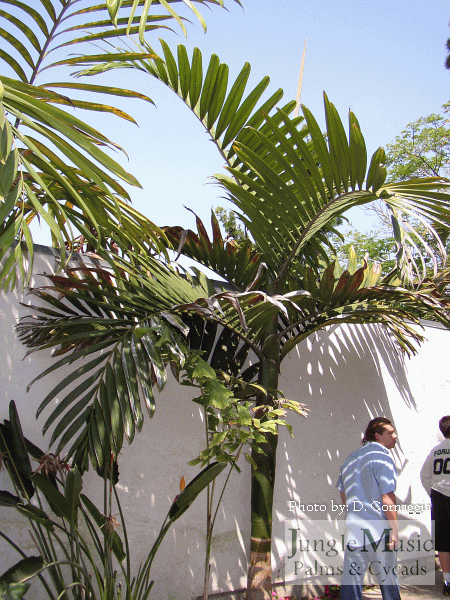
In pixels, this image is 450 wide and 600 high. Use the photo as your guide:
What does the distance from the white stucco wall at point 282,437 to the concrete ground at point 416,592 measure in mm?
652

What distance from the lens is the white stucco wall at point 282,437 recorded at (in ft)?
10.0

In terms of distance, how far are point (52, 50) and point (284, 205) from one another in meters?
1.35

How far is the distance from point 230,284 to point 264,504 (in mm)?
1374

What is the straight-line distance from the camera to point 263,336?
3.38 metres

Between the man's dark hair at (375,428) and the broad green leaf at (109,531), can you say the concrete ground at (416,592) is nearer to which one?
the man's dark hair at (375,428)

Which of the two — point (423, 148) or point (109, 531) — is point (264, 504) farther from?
point (423, 148)

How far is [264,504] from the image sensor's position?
10.3 ft

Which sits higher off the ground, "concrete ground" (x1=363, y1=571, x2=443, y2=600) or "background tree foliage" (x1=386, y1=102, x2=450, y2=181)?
"background tree foliage" (x1=386, y1=102, x2=450, y2=181)

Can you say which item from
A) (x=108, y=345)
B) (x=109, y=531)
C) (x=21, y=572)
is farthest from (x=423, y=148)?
(x=21, y=572)

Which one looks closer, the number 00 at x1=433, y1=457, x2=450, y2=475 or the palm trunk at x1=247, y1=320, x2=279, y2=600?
the palm trunk at x1=247, y1=320, x2=279, y2=600

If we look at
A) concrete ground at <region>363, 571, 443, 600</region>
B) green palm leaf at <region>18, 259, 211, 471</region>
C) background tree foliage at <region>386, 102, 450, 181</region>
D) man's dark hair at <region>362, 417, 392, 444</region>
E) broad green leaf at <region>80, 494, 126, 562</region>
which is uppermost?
background tree foliage at <region>386, 102, 450, 181</region>

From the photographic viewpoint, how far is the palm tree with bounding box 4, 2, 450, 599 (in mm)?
2531

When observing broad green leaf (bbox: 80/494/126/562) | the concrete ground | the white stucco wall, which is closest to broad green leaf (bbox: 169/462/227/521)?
broad green leaf (bbox: 80/494/126/562)

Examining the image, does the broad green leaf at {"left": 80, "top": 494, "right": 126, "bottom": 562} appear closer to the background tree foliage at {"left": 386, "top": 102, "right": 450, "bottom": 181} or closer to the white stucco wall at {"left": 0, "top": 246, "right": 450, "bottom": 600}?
the white stucco wall at {"left": 0, "top": 246, "right": 450, "bottom": 600}
